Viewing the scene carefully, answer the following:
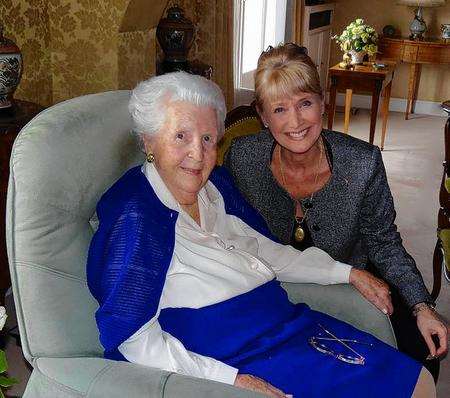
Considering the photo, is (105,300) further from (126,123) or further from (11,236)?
(126,123)

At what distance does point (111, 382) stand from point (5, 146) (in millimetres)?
1247

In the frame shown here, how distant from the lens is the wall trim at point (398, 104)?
21.7 feet

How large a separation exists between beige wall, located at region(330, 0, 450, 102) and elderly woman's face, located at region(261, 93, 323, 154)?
526 cm

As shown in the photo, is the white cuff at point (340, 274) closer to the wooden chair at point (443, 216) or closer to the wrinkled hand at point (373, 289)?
the wrinkled hand at point (373, 289)

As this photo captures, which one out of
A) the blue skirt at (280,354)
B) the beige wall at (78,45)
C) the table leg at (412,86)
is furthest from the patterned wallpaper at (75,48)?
the table leg at (412,86)

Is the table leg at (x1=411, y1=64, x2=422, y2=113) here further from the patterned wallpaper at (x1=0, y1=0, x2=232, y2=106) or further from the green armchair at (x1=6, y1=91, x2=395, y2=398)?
the green armchair at (x1=6, y1=91, x2=395, y2=398)

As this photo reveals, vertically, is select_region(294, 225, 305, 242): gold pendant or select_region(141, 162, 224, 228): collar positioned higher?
select_region(141, 162, 224, 228): collar

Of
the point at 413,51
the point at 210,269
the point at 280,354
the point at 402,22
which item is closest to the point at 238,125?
the point at 210,269

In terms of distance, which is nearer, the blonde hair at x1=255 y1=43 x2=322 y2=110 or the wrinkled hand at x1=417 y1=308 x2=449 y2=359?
the wrinkled hand at x1=417 y1=308 x2=449 y2=359

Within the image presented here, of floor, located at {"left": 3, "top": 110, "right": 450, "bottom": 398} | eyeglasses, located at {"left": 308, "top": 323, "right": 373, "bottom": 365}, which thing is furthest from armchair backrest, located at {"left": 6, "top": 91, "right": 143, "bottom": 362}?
floor, located at {"left": 3, "top": 110, "right": 450, "bottom": 398}

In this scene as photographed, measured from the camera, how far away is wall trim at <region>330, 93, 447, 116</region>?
6602 millimetres

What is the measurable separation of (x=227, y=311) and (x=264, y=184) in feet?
1.89

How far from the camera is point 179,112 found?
1364mm

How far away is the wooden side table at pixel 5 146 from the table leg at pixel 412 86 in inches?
187
